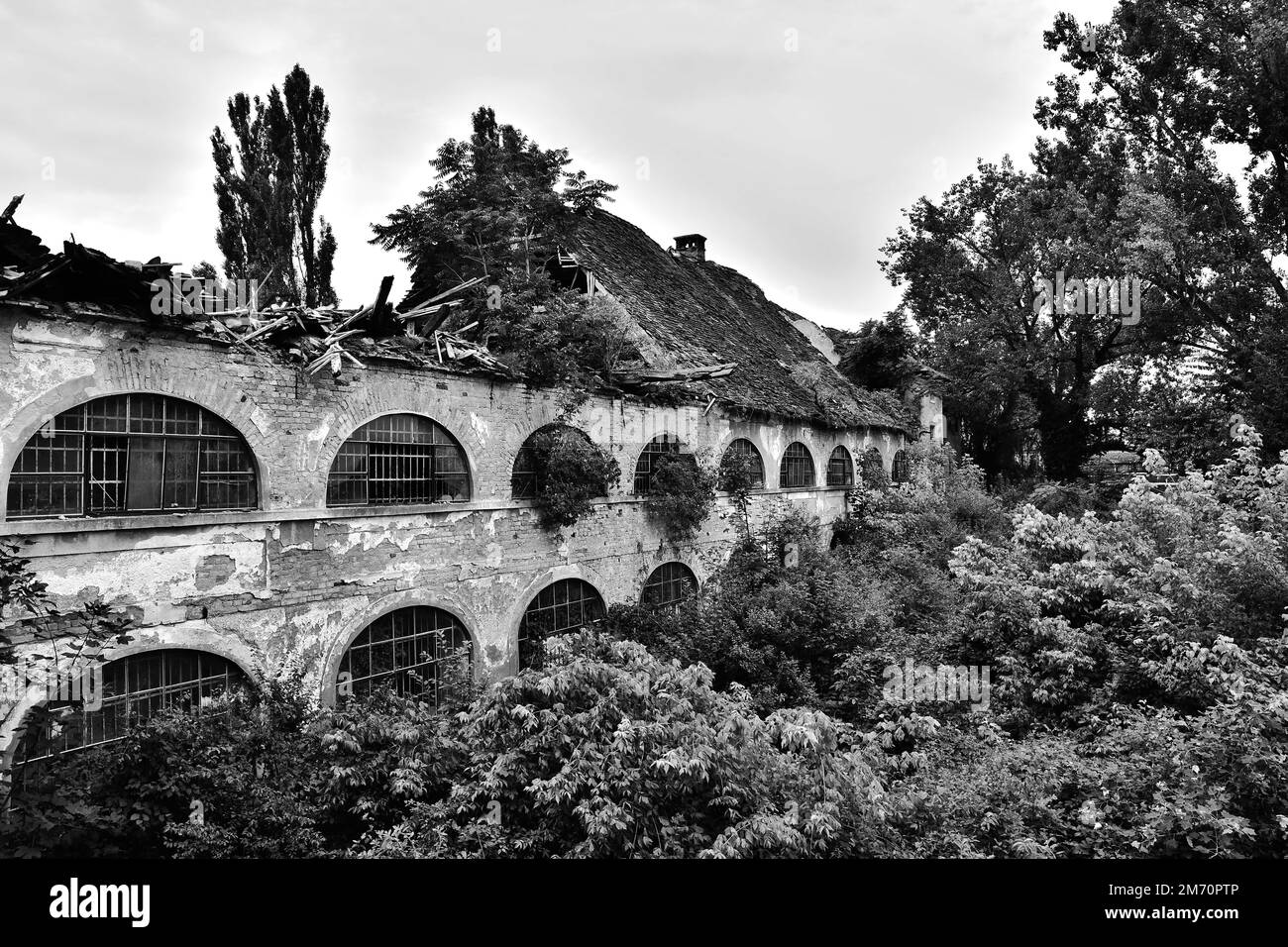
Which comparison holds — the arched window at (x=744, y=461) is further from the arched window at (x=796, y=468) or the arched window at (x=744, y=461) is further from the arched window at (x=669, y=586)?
the arched window at (x=669, y=586)

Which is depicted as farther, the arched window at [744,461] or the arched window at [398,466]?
the arched window at [744,461]

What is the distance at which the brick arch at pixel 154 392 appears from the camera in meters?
7.43

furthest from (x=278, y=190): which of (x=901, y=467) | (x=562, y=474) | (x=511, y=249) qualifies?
(x=901, y=467)

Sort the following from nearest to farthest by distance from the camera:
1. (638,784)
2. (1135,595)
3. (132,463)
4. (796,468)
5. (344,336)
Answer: (638,784)
(132,463)
(344,336)
(1135,595)
(796,468)

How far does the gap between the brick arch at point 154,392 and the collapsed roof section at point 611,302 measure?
0.64 meters

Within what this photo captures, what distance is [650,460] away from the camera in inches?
614

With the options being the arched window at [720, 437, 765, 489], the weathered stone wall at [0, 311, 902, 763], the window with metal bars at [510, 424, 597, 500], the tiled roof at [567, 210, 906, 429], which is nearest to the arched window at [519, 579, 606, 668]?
the weathered stone wall at [0, 311, 902, 763]

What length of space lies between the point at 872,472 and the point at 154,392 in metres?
20.3

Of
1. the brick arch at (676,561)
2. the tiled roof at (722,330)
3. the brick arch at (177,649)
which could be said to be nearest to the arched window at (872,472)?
the tiled roof at (722,330)

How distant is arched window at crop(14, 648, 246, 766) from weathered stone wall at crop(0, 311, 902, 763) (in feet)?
0.74

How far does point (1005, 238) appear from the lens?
81.4 ft

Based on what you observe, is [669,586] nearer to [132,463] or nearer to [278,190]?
[132,463]

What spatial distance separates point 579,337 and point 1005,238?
17.8 metres

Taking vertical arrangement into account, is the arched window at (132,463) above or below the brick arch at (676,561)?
above
